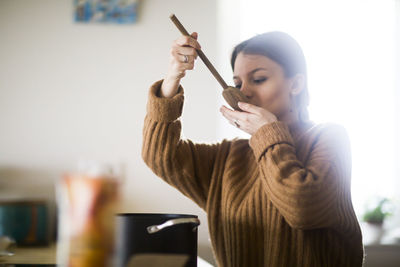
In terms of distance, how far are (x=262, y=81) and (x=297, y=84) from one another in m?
0.13

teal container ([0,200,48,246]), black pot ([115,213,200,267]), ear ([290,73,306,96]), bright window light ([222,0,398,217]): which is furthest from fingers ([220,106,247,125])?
bright window light ([222,0,398,217])

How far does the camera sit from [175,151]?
1.01 meters

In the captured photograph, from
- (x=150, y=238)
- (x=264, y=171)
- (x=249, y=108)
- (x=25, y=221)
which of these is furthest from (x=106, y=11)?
(x=150, y=238)

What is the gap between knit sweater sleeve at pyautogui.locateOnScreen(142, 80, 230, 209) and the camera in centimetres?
95

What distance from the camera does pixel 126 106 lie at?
256 cm

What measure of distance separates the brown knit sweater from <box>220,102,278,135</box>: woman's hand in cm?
3

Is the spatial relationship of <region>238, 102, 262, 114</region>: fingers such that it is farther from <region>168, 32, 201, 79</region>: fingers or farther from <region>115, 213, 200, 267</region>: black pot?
<region>115, 213, 200, 267</region>: black pot

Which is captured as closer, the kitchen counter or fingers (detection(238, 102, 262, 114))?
the kitchen counter

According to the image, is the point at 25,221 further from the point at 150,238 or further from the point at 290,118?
the point at 150,238

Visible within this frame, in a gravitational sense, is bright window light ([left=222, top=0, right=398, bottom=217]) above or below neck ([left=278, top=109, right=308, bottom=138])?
above

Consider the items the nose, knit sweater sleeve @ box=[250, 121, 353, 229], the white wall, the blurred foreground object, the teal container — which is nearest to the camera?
the blurred foreground object

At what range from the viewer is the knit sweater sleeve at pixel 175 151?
948 mm

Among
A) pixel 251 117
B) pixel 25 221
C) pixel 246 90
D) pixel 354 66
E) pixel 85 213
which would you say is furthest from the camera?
pixel 354 66

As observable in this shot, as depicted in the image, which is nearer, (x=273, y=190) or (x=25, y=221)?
(x=273, y=190)
